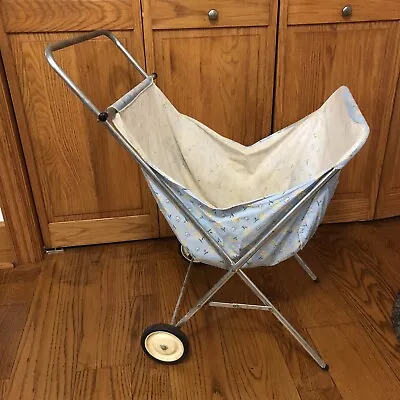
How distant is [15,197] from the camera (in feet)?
5.05

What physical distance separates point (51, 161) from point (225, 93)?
623mm

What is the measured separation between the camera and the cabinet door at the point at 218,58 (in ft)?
4.55

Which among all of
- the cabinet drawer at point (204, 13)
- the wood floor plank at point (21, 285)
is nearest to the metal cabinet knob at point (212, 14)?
the cabinet drawer at point (204, 13)

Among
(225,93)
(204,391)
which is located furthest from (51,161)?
(204,391)

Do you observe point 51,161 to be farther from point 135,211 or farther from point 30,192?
point 135,211

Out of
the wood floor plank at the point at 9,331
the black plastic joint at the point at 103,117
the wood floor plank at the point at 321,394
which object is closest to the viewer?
the black plastic joint at the point at 103,117

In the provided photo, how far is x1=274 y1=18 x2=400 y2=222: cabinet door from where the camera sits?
146cm

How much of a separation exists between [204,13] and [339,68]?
18.9 inches

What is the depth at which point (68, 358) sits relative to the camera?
1270 millimetres

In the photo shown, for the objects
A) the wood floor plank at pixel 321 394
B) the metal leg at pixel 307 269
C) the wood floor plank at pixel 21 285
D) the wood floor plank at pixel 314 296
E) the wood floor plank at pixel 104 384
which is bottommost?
the wood floor plank at pixel 321 394

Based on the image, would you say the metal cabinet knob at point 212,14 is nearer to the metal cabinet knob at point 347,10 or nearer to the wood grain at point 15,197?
the metal cabinet knob at point 347,10

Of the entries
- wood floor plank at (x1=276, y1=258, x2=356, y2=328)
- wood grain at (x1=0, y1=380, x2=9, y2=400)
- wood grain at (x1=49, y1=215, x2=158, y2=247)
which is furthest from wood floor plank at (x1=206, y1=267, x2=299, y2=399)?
wood grain at (x1=0, y1=380, x2=9, y2=400)

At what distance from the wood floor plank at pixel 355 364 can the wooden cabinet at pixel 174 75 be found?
627mm

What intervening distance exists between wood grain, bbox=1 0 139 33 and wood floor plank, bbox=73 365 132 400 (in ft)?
3.21
